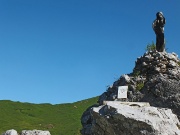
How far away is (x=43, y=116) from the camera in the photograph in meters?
113

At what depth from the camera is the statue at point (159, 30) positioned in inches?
1602

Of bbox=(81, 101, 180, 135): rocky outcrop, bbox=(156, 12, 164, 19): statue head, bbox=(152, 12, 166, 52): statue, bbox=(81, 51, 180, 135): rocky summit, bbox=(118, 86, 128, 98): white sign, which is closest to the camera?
bbox=(81, 101, 180, 135): rocky outcrop

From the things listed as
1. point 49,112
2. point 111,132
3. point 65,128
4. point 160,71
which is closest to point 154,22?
point 160,71

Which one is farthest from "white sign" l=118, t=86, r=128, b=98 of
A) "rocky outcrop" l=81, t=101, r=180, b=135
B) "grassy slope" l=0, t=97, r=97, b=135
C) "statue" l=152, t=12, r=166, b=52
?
"grassy slope" l=0, t=97, r=97, b=135

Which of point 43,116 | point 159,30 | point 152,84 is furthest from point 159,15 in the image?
point 43,116

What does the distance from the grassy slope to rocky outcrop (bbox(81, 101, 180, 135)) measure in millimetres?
72755

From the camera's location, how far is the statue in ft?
133

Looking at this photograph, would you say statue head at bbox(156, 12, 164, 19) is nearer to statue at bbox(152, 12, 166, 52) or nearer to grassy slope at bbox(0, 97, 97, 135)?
statue at bbox(152, 12, 166, 52)

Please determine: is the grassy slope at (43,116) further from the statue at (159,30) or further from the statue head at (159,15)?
the statue head at (159,15)

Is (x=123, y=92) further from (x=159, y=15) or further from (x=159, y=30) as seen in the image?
(x=159, y=15)

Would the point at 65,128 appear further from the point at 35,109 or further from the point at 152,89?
the point at 152,89

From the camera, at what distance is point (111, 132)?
57.7ft

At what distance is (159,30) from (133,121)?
86.3 ft

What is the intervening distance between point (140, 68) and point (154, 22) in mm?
5509
